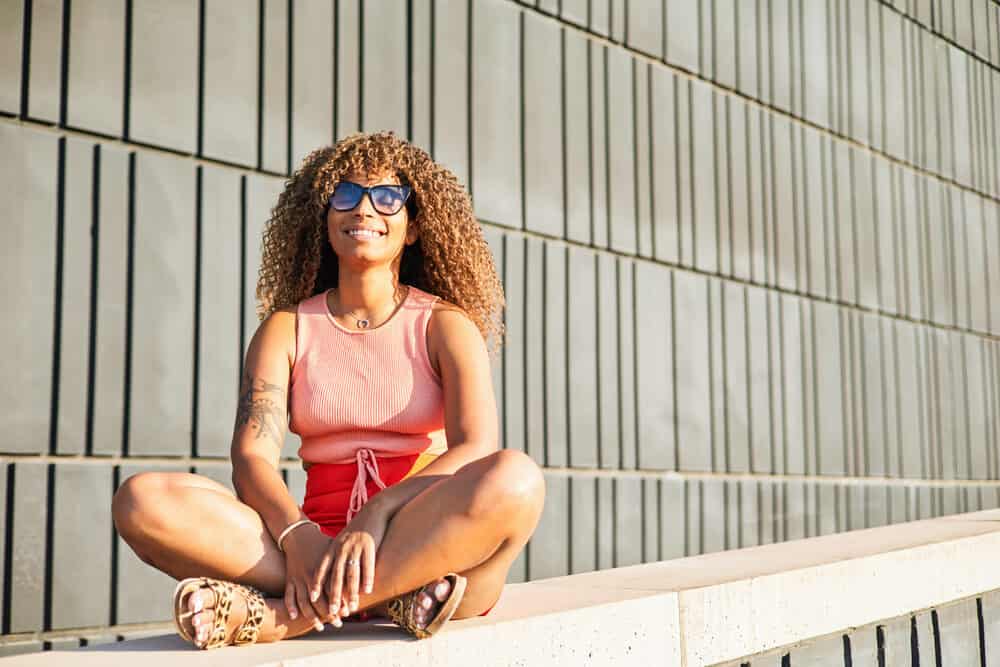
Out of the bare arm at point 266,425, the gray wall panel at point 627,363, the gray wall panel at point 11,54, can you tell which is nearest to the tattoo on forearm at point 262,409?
the bare arm at point 266,425

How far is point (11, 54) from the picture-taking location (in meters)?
4.67

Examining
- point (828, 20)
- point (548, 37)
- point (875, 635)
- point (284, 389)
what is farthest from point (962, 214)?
point (284, 389)

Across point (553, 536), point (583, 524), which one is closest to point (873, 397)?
point (583, 524)

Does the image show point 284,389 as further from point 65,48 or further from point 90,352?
point 65,48

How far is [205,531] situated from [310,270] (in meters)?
0.94

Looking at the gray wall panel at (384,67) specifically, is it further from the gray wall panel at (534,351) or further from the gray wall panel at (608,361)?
the gray wall panel at (608,361)

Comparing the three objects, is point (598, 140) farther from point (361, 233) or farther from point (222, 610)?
point (222, 610)

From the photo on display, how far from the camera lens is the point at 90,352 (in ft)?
16.1

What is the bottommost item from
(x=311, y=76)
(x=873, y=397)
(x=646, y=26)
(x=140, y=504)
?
(x=140, y=504)

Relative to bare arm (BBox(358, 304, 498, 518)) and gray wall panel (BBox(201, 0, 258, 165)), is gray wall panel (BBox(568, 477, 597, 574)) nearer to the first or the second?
gray wall panel (BBox(201, 0, 258, 165))

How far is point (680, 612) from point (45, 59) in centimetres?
315

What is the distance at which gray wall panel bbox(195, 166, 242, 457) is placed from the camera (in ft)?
17.4

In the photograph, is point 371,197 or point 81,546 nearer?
point 371,197

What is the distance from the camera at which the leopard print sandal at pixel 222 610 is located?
2.67 metres
